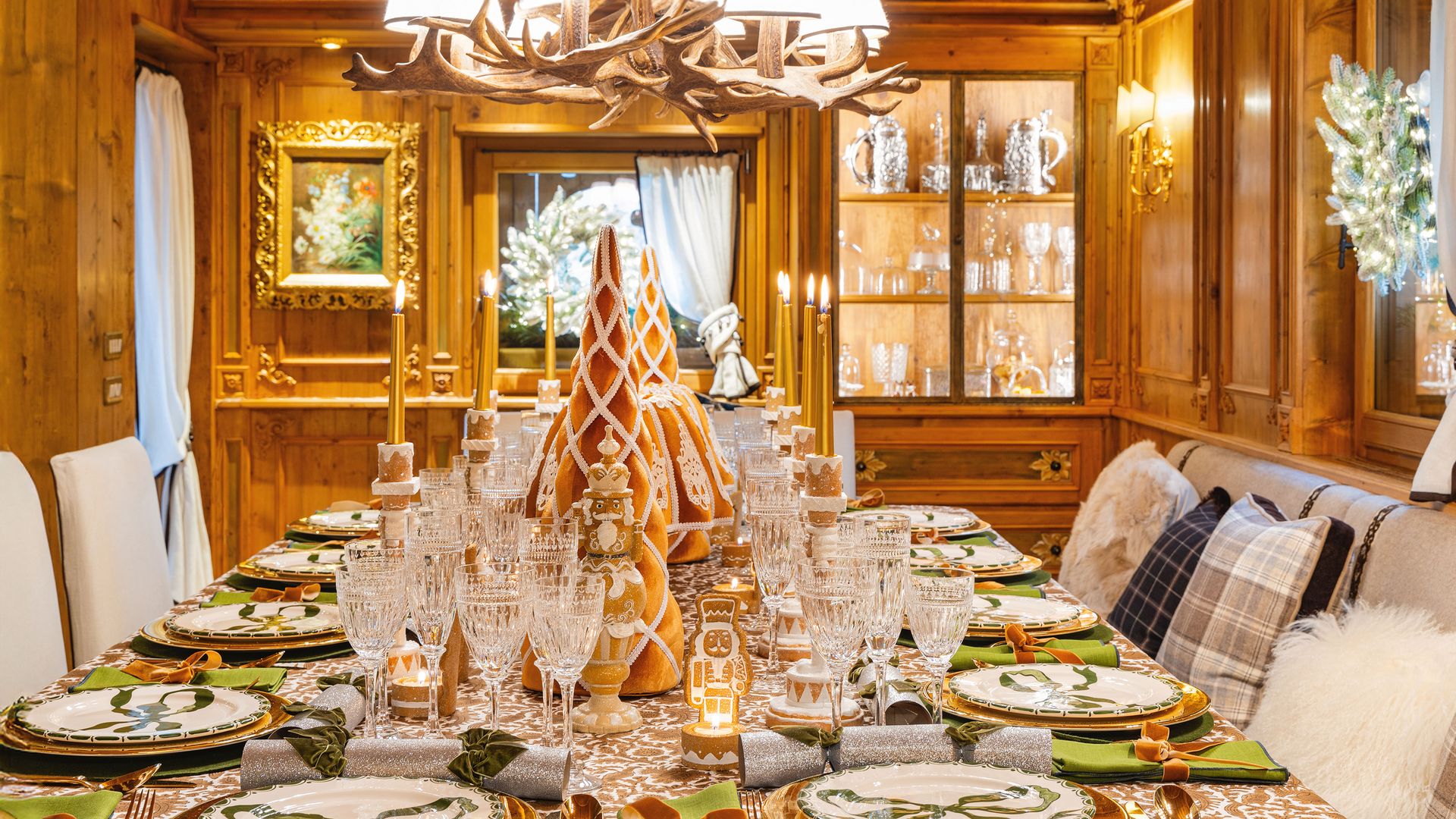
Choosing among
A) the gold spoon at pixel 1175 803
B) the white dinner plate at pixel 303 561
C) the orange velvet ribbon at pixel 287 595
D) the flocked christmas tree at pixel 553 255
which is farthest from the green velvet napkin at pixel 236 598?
the flocked christmas tree at pixel 553 255

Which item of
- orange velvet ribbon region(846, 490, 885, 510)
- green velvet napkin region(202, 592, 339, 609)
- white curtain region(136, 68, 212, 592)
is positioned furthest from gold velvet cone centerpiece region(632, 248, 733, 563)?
white curtain region(136, 68, 212, 592)

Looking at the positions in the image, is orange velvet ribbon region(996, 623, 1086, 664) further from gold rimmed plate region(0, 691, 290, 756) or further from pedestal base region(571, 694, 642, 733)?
gold rimmed plate region(0, 691, 290, 756)

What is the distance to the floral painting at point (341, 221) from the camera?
5.00 meters

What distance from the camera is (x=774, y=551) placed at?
1.79m

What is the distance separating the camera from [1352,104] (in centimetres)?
299

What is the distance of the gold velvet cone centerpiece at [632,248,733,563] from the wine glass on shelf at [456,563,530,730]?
90 centimetres

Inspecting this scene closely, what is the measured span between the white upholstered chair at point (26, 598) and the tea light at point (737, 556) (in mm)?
1146

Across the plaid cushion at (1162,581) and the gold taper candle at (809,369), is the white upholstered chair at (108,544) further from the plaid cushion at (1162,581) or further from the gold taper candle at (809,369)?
the plaid cushion at (1162,581)

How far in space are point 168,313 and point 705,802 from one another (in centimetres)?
409

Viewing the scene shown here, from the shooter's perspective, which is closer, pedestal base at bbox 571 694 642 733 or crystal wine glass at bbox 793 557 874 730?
crystal wine glass at bbox 793 557 874 730

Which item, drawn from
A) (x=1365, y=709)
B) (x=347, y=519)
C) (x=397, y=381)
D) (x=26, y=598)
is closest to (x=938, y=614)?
(x=397, y=381)

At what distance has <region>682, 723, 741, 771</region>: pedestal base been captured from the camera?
143cm

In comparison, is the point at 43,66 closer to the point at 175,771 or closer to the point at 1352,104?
the point at 175,771

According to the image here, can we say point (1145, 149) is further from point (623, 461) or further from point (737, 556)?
point (623, 461)
